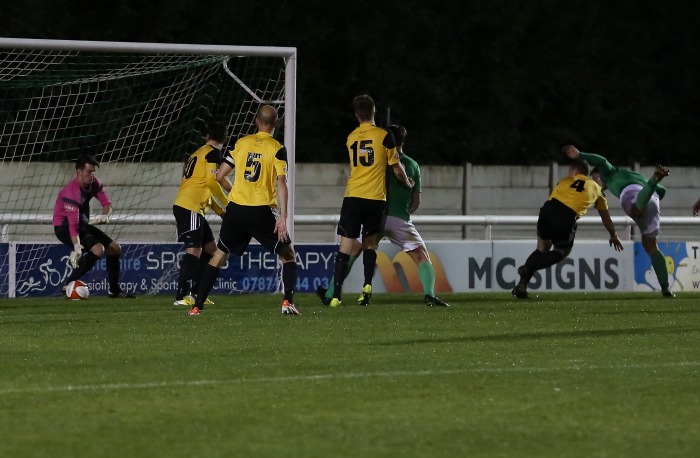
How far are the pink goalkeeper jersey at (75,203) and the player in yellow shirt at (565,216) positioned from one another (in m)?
4.81

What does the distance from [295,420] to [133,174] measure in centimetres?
1276

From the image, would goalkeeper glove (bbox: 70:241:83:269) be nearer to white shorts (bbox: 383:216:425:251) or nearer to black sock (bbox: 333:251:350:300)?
black sock (bbox: 333:251:350:300)

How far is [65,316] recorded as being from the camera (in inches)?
524

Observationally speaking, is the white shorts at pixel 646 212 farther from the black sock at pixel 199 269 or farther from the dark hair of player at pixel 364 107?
the black sock at pixel 199 269

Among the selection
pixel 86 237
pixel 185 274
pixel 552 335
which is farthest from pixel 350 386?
pixel 86 237

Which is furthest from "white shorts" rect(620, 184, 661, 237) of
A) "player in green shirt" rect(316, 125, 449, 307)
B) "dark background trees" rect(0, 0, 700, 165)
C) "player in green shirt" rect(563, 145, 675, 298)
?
"dark background trees" rect(0, 0, 700, 165)

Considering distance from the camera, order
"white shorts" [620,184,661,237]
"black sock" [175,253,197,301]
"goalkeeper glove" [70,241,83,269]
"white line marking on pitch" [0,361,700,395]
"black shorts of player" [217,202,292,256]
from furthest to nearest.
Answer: "white shorts" [620,184,661,237] < "goalkeeper glove" [70,241,83,269] < "black sock" [175,253,197,301] < "black shorts of player" [217,202,292,256] < "white line marking on pitch" [0,361,700,395]

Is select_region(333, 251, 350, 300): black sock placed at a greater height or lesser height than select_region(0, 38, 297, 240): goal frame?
lesser

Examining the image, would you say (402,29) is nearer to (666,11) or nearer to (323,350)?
(666,11)

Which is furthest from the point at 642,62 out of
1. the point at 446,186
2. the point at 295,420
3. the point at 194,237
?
the point at 295,420

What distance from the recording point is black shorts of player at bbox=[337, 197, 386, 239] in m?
14.2

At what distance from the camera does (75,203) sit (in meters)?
16.5

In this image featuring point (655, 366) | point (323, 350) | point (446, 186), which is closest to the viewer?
point (655, 366)

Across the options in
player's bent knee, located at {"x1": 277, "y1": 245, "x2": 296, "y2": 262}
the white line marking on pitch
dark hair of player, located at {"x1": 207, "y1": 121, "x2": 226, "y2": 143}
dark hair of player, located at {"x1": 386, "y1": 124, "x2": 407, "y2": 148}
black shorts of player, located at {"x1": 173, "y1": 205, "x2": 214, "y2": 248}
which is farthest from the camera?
black shorts of player, located at {"x1": 173, "y1": 205, "x2": 214, "y2": 248}
